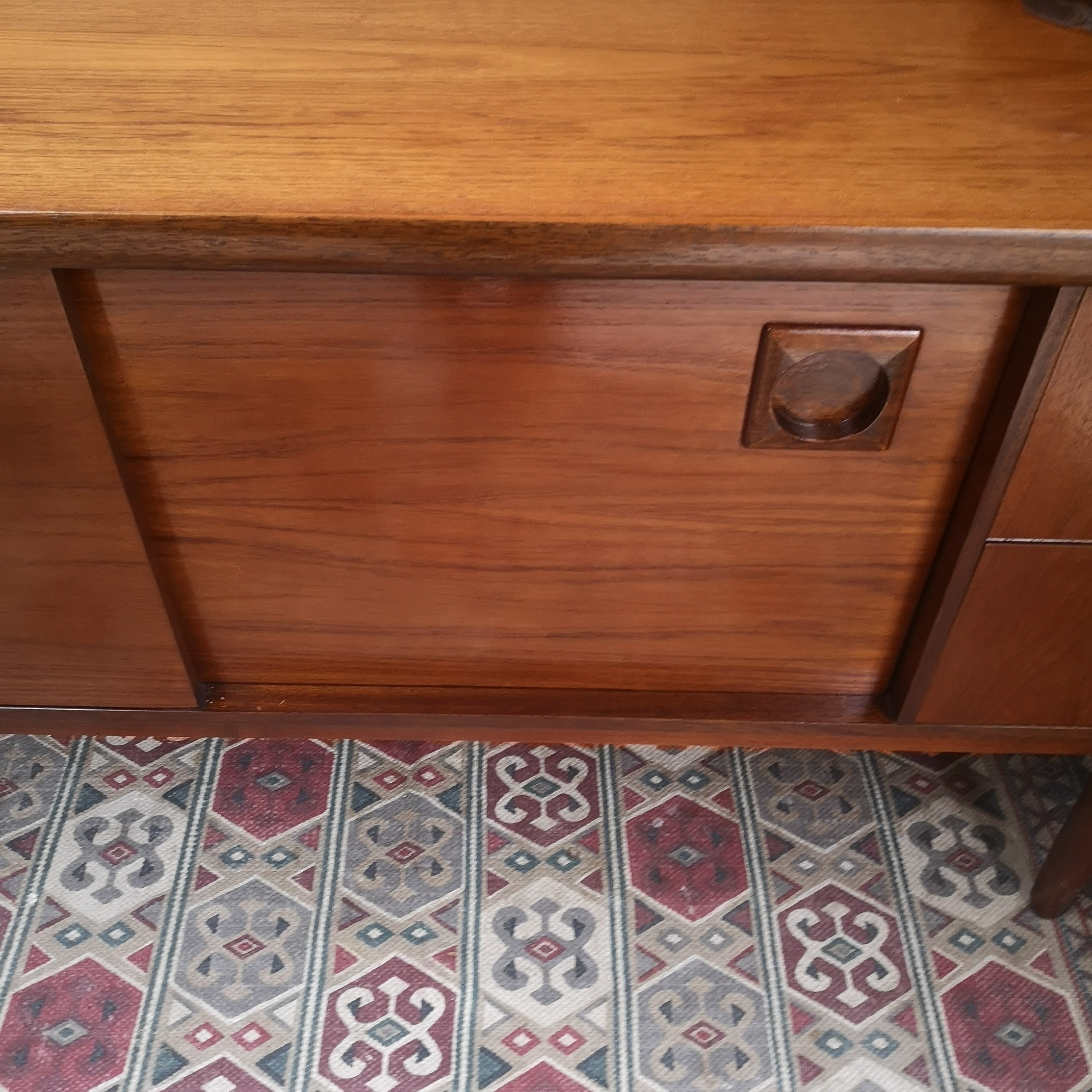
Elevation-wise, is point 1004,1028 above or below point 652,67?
below

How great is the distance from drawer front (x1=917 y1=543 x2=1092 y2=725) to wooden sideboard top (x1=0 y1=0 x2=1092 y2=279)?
18 centimetres

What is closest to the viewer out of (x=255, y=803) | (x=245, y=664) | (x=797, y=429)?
(x=797, y=429)

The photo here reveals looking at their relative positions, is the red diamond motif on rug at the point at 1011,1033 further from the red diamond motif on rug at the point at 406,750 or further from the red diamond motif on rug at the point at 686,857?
the red diamond motif on rug at the point at 406,750

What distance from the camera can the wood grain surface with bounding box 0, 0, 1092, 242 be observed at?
1.51ft

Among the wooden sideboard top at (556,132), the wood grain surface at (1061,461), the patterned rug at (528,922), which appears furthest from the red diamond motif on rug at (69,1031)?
the wood grain surface at (1061,461)

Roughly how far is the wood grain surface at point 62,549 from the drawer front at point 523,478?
21 millimetres

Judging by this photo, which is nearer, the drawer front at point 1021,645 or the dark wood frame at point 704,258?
the dark wood frame at point 704,258

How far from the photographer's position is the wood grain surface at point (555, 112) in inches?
18.2

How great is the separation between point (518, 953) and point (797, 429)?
0.44 m

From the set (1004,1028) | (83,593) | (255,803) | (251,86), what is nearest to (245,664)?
(83,593)

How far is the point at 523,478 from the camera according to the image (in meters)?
0.56

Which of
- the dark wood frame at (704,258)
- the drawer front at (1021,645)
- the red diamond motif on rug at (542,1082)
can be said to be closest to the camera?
the dark wood frame at (704,258)

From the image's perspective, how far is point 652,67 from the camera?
0.57 m

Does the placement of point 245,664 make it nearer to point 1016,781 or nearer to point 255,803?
point 255,803
